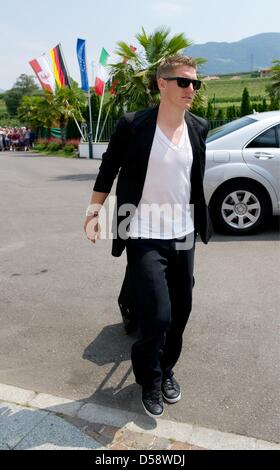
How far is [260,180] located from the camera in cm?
638

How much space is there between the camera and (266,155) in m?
6.39

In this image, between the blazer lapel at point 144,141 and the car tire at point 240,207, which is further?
the car tire at point 240,207

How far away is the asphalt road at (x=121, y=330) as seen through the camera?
9.80 feet

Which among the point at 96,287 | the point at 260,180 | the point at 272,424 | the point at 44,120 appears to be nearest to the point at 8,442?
the point at 272,424

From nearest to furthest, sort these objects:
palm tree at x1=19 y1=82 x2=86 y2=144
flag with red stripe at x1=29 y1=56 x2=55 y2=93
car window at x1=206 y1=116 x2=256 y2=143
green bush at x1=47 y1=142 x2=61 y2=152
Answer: car window at x1=206 y1=116 x2=256 y2=143, flag with red stripe at x1=29 y1=56 x2=55 y2=93, palm tree at x1=19 y1=82 x2=86 y2=144, green bush at x1=47 y1=142 x2=61 y2=152

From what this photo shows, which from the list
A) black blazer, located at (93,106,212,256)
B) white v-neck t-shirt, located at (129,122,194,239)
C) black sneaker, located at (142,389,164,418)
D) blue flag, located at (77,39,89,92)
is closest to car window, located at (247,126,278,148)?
black blazer, located at (93,106,212,256)

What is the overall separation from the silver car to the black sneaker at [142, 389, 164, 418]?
4053 millimetres

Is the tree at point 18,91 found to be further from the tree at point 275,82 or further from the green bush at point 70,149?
the tree at point 275,82

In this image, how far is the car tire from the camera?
21.2 feet

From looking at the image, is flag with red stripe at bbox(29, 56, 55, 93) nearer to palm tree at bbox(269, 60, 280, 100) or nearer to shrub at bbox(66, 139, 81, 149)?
shrub at bbox(66, 139, 81, 149)

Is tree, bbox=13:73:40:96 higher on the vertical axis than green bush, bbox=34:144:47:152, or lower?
higher

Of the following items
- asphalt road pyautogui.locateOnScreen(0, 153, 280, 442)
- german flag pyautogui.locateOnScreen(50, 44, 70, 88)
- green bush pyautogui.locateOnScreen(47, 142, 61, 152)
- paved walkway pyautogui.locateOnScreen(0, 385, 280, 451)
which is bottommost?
green bush pyautogui.locateOnScreen(47, 142, 61, 152)

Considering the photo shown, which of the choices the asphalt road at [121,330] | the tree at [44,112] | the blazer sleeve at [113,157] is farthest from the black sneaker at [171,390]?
the tree at [44,112]

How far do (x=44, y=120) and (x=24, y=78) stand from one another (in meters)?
68.2
